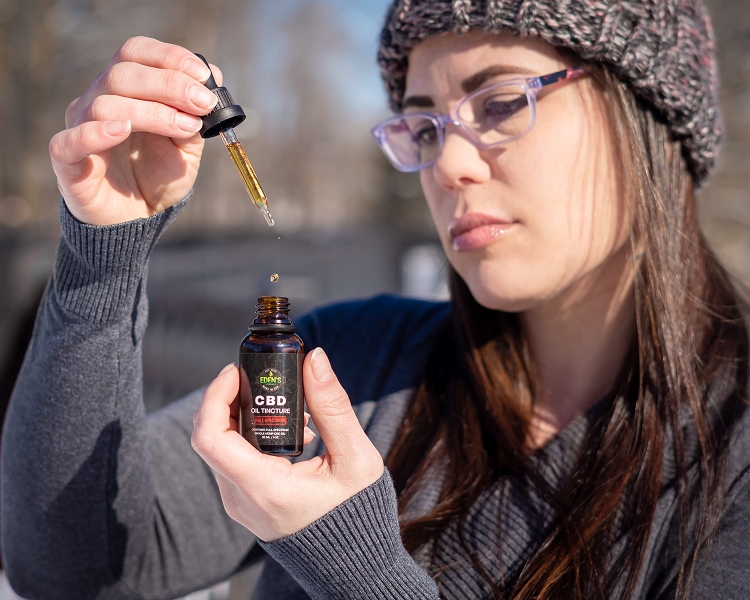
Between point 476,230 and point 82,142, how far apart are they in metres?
0.94

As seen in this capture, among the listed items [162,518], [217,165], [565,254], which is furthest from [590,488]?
[217,165]

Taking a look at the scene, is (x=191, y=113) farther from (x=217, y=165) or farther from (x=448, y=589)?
(x=217, y=165)

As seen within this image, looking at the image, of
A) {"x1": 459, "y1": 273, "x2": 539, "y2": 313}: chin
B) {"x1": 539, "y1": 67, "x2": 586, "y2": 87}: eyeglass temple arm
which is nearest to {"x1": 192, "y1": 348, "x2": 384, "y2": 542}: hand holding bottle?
{"x1": 459, "y1": 273, "x2": 539, "y2": 313}: chin

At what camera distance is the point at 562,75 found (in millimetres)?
1796

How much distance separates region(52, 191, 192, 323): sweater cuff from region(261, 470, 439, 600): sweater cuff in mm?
603

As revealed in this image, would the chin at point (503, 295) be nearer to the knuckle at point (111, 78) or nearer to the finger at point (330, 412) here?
the finger at point (330, 412)

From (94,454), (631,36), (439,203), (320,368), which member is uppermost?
(631,36)

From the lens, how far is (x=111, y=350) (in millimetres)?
1598

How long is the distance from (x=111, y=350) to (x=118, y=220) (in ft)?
0.96

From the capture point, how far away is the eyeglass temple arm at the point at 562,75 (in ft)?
5.86

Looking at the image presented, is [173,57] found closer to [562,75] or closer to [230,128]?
[230,128]

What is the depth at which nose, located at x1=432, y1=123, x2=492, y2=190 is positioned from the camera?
183 cm

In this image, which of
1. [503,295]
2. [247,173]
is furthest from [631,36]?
[247,173]

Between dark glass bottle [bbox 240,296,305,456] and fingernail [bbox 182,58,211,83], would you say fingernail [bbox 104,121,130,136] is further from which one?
dark glass bottle [bbox 240,296,305,456]
